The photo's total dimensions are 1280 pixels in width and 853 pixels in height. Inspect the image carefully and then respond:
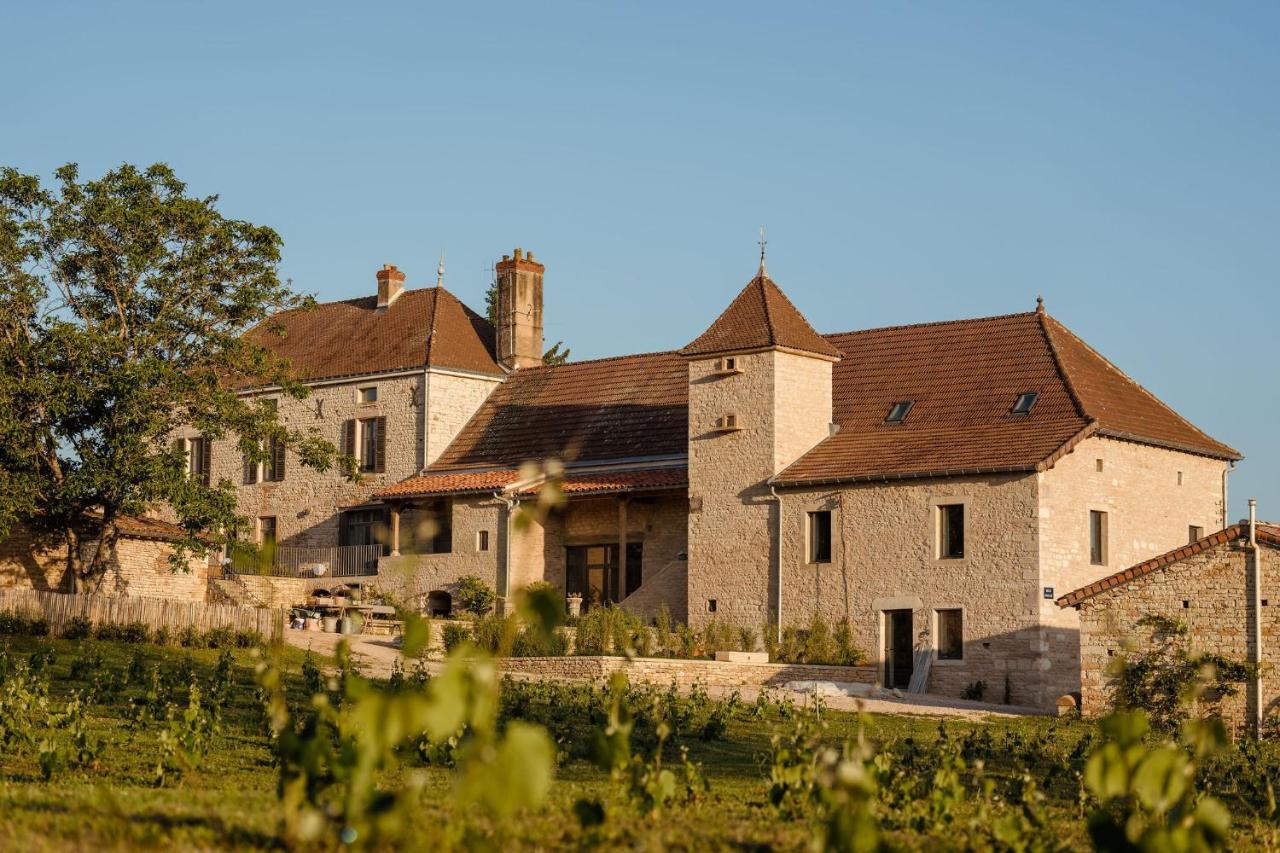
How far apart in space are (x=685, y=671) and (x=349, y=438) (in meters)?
16.3

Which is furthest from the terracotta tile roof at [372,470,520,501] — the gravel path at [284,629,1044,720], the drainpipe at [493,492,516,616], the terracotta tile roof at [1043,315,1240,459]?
the terracotta tile roof at [1043,315,1240,459]

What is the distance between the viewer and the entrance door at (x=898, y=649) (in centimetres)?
3212

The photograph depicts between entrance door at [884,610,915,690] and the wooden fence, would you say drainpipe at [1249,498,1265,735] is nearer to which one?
entrance door at [884,610,915,690]

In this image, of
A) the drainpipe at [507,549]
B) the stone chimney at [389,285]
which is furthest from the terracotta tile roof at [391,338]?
the drainpipe at [507,549]

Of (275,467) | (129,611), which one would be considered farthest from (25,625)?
(275,467)

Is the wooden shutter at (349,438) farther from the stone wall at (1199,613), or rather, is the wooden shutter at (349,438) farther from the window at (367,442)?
the stone wall at (1199,613)

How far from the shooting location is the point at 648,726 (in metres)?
20.5

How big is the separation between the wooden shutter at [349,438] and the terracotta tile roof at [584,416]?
284 centimetres

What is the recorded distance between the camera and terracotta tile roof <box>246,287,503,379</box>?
43344mm

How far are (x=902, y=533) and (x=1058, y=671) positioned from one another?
12.6 ft

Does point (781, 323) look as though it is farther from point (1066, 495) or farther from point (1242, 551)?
point (1242, 551)

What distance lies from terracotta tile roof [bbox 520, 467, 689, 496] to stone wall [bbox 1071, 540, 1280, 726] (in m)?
10.8

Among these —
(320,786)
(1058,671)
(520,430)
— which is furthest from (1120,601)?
(320,786)

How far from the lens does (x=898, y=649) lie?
32.4 metres
